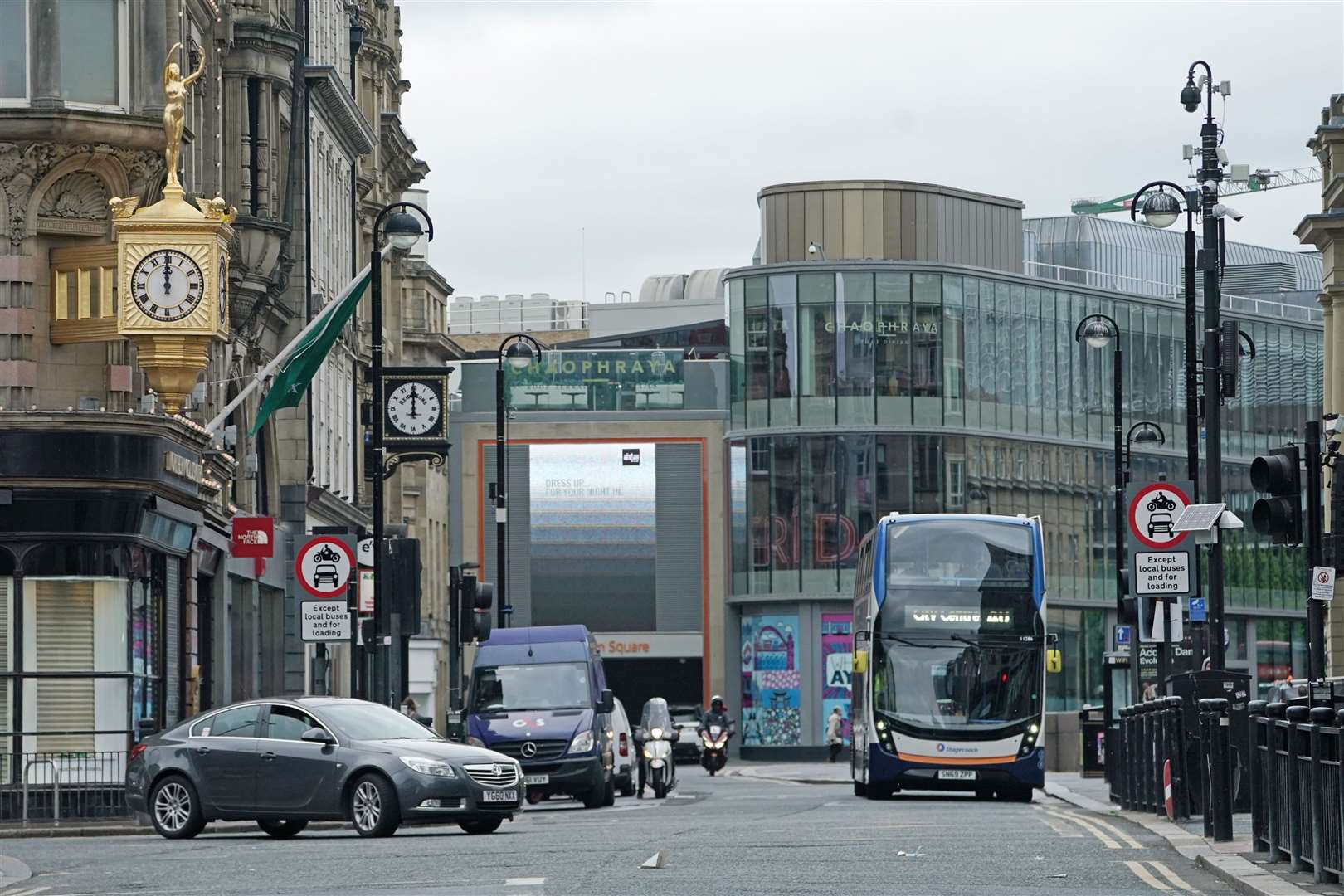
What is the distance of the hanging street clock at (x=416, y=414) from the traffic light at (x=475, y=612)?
7079mm

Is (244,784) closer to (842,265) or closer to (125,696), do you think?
(125,696)

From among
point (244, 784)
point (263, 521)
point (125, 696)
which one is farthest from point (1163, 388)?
point (244, 784)

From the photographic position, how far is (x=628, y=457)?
88.4 metres

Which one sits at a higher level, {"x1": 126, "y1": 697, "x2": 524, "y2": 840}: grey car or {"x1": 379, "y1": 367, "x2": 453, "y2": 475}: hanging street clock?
{"x1": 379, "y1": 367, "x2": 453, "y2": 475}: hanging street clock

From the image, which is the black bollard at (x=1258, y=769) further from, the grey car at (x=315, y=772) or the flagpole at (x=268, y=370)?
the flagpole at (x=268, y=370)

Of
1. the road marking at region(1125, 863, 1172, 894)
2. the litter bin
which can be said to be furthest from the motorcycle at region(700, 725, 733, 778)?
the road marking at region(1125, 863, 1172, 894)

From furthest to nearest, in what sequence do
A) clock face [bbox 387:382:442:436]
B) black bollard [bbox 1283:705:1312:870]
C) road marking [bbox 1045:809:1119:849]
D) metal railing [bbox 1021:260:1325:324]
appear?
1. metal railing [bbox 1021:260:1325:324]
2. clock face [bbox 387:382:442:436]
3. road marking [bbox 1045:809:1119:849]
4. black bollard [bbox 1283:705:1312:870]

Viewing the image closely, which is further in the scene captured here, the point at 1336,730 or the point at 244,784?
the point at 244,784

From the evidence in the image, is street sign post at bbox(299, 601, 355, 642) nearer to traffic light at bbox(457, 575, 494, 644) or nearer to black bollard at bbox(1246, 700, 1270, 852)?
traffic light at bbox(457, 575, 494, 644)

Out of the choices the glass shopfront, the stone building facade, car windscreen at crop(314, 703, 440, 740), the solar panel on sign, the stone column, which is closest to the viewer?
car windscreen at crop(314, 703, 440, 740)

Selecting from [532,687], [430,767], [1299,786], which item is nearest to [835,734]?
[532,687]

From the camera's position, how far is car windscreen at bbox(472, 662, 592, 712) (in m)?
37.0

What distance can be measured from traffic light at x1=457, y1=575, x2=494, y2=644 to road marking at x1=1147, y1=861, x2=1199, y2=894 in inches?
796

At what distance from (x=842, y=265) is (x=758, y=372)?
4.39m
